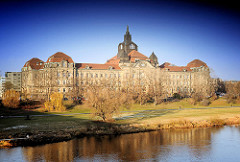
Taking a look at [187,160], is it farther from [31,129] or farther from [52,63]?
[52,63]

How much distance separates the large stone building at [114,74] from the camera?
221ft

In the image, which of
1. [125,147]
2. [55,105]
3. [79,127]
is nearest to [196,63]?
[55,105]

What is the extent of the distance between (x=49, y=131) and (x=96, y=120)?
870 cm

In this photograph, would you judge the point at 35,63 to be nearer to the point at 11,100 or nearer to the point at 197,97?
the point at 11,100

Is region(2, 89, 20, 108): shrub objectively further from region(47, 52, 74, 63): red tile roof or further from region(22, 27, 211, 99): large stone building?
region(47, 52, 74, 63): red tile roof

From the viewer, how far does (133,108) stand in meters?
57.6

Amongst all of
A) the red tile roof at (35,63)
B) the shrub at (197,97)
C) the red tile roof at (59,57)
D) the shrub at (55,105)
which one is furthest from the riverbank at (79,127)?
the red tile roof at (35,63)

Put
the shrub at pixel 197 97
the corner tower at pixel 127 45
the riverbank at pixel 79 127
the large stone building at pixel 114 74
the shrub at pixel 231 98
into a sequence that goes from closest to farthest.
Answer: the riverbank at pixel 79 127 → the shrub at pixel 231 98 → the shrub at pixel 197 97 → the large stone building at pixel 114 74 → the corner tower at pixel 127 45

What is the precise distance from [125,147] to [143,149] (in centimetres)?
217

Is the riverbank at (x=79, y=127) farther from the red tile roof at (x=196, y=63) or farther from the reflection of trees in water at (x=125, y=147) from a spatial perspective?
the red tile roof at (x=196, y=63)

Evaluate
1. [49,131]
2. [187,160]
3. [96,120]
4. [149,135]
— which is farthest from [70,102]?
[187,160]

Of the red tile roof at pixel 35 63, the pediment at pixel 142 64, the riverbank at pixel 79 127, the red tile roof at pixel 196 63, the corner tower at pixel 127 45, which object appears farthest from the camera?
the corner tower at pixel 127 45

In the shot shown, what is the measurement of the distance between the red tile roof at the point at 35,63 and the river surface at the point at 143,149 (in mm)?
54660

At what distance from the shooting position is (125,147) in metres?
26.9
